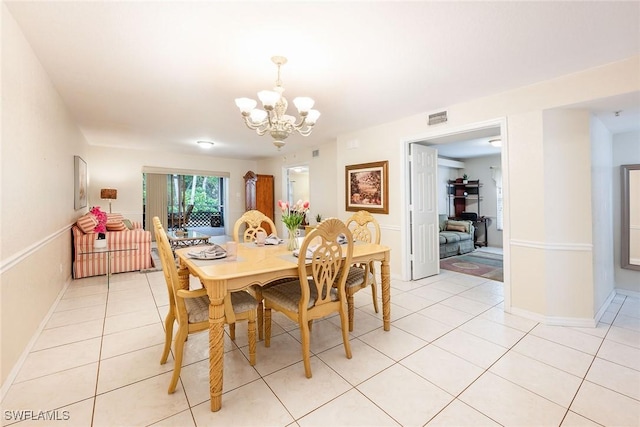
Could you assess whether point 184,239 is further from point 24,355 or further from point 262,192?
point 24,355

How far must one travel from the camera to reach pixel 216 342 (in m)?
1.62

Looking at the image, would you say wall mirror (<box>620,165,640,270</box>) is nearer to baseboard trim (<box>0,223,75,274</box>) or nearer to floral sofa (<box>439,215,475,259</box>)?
floral sofa (<box>439,215,475,259</box>)

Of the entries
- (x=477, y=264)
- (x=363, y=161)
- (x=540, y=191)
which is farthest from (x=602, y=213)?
(x=363, y=161)

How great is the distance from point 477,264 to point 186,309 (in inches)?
201

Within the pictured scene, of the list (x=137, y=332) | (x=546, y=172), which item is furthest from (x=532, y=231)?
(x=137, y=332)

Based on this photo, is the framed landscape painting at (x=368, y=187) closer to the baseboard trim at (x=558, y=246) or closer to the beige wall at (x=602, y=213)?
the baseboard trim at (x=558, y=246)

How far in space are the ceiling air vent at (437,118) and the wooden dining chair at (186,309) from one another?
3147 mm

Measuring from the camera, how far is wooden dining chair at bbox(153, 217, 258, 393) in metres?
1.70

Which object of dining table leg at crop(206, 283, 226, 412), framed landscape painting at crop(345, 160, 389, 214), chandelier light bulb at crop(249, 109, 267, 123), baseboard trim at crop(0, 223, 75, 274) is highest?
chandelier light bulb at crop(249, 109, 267, 123)

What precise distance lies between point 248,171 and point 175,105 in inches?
185

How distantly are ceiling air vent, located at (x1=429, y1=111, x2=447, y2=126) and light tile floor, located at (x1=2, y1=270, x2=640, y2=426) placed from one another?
234 centimetres

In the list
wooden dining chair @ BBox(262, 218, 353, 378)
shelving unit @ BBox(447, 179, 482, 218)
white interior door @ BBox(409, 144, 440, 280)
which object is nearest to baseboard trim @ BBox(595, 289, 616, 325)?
white interior door @ BBox(409, 144, 440, 280)

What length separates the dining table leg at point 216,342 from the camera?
62.6 inches

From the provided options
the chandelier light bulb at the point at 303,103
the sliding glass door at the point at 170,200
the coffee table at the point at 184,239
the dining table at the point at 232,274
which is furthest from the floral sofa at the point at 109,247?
the chandelier light bulb at the point at 303,103
